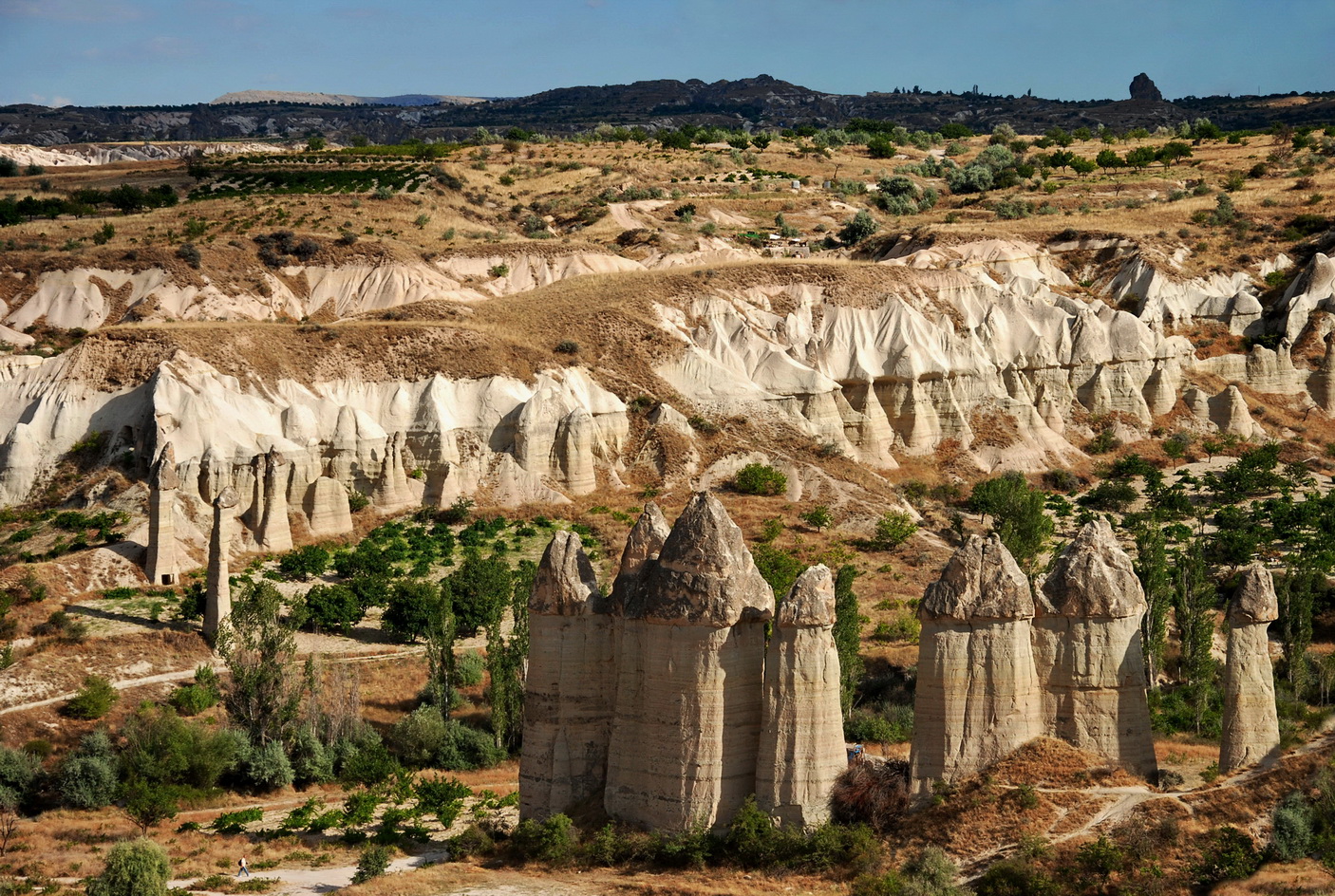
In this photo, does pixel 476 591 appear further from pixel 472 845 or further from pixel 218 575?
pixel 472 845

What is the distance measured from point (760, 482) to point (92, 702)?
2988 cm

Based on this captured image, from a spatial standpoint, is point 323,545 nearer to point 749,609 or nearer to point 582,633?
point 582,633

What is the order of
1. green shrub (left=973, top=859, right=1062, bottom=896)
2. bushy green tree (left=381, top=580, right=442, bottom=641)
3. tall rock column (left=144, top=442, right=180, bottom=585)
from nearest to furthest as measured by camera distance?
green shrub (left=973, top=859, right=1062, bottom=896), bushy green tree (left=381, top=580, right=442, bottom=641), tall rock column (left=144, top=442, right=180, bottom=585)

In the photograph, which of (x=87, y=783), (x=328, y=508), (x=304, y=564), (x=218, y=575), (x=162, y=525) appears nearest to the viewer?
(x=87, y=783)

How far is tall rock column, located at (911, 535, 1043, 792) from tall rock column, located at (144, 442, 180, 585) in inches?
1239

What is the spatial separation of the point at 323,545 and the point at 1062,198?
68.1m

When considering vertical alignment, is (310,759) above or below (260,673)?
below

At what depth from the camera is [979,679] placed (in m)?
29.0

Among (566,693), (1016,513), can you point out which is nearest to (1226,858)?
(566,693)

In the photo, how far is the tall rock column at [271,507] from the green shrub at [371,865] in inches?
930

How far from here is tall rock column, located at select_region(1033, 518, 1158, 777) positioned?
2909cm

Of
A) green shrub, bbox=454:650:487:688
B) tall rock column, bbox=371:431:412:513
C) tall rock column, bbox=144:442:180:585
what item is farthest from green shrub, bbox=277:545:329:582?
green shrub, bbox=454:650:487:688

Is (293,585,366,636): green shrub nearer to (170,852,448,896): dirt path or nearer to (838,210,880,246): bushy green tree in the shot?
(170,852,448,896): dirt path

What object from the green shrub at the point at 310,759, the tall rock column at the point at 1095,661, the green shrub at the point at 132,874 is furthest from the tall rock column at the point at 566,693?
the green shrub at the point at 310,759
